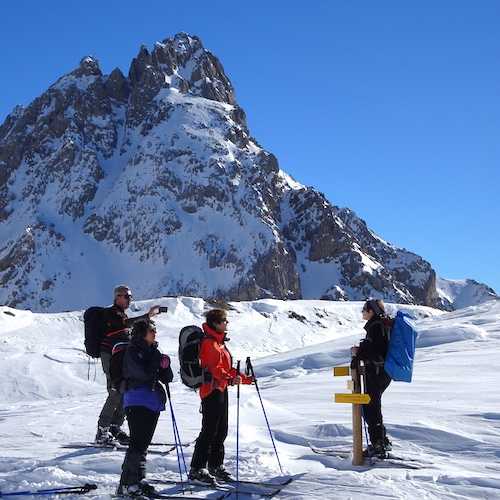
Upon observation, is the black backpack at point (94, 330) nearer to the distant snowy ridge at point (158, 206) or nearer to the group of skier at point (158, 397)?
the group of skier at point (158, 397)

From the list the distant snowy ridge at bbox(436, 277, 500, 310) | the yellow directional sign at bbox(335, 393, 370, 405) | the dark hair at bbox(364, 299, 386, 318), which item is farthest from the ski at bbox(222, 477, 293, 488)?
the distant snowy ridge at bbox(436, 277, 500, 310)

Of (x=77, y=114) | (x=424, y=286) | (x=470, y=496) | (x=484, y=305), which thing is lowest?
(x=470, y=496)

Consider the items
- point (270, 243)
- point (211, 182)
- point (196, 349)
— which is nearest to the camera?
point (196, 349)

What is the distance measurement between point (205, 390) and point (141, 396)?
67 centimetres

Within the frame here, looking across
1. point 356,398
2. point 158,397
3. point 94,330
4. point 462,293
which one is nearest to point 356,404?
point 356,398

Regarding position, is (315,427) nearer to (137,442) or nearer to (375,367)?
(375,367)

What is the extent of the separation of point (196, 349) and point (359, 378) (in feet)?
6.13

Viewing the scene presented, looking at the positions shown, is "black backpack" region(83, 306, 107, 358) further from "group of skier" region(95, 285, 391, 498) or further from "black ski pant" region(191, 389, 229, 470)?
"black ski pant" region(191, 389, 229, 470)

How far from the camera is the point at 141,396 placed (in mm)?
→ 5289

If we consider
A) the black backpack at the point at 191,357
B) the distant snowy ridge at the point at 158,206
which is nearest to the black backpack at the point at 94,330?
the black backpack at the point at 191,357

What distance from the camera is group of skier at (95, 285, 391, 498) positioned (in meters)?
5.21

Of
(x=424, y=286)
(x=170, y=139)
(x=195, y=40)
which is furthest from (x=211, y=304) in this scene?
(x=195, y=40)

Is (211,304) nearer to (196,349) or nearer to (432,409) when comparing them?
(432,409)

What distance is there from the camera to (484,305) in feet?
94.4
